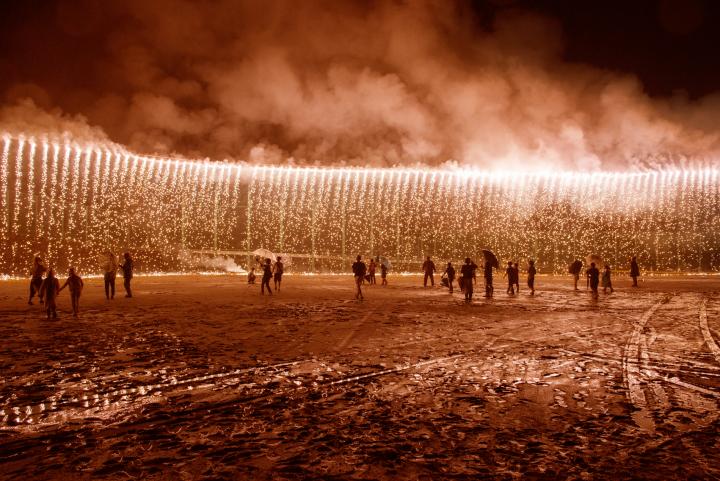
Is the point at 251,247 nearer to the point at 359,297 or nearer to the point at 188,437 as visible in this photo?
the point at 359,297

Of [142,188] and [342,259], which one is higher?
[142,188]

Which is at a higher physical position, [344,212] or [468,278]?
[344,212]

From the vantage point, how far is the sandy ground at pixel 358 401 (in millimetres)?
3512

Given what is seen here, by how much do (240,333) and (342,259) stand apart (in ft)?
89.5

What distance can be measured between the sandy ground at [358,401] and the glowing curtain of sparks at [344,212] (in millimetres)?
23639

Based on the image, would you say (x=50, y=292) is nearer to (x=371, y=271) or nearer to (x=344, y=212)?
(x=371, y=271)

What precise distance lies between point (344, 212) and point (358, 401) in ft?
114

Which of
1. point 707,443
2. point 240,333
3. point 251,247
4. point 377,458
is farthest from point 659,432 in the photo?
point 251,247

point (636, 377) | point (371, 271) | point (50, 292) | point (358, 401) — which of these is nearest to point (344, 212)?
point (371, 271)

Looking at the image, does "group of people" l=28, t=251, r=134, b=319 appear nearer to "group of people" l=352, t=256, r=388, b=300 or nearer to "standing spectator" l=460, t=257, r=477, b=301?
"group of people" l=352, t=256, r=388, b=300

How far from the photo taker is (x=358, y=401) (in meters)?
4.92

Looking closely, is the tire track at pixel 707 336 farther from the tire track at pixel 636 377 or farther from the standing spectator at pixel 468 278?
the standing spectator at pixel 468 278

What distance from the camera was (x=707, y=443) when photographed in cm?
381

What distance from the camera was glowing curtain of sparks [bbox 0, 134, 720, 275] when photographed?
3098cm
